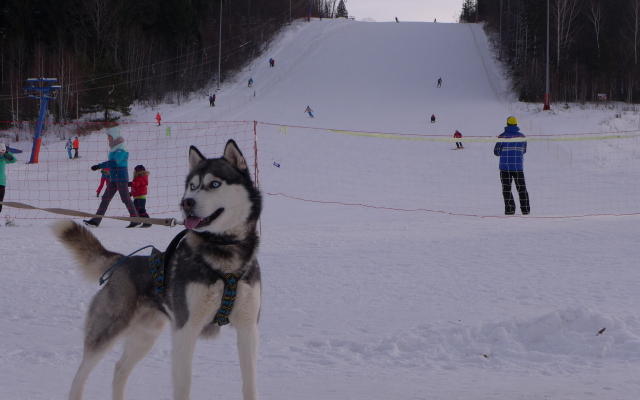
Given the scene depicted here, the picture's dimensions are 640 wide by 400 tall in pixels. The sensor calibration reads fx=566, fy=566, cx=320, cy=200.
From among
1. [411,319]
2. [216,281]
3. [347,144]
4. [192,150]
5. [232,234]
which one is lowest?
[411,319]

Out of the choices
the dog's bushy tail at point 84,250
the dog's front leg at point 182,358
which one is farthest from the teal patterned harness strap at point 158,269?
the dog's bushy tail at point 84,250

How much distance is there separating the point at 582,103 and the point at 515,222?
28.4 meters

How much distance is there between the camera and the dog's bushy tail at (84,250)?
3.45 m

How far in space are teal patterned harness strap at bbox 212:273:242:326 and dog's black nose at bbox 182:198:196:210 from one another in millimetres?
392

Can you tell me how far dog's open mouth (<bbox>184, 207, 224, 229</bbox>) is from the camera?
117 inches

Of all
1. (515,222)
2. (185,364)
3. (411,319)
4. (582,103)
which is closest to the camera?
(185,364)

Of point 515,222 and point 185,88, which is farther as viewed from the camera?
point 185,88

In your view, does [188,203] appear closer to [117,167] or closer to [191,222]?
[191,222]

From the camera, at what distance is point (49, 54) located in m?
41.9

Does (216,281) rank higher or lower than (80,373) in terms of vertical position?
higher

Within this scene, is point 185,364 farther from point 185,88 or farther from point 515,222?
point 185,88

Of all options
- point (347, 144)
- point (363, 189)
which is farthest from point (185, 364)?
point (347, 144)

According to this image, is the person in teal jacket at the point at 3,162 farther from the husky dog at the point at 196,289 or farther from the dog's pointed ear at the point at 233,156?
the dog's pointed ear at the point at 233,156

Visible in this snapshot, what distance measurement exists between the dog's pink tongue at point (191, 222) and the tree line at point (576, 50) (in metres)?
36.7
